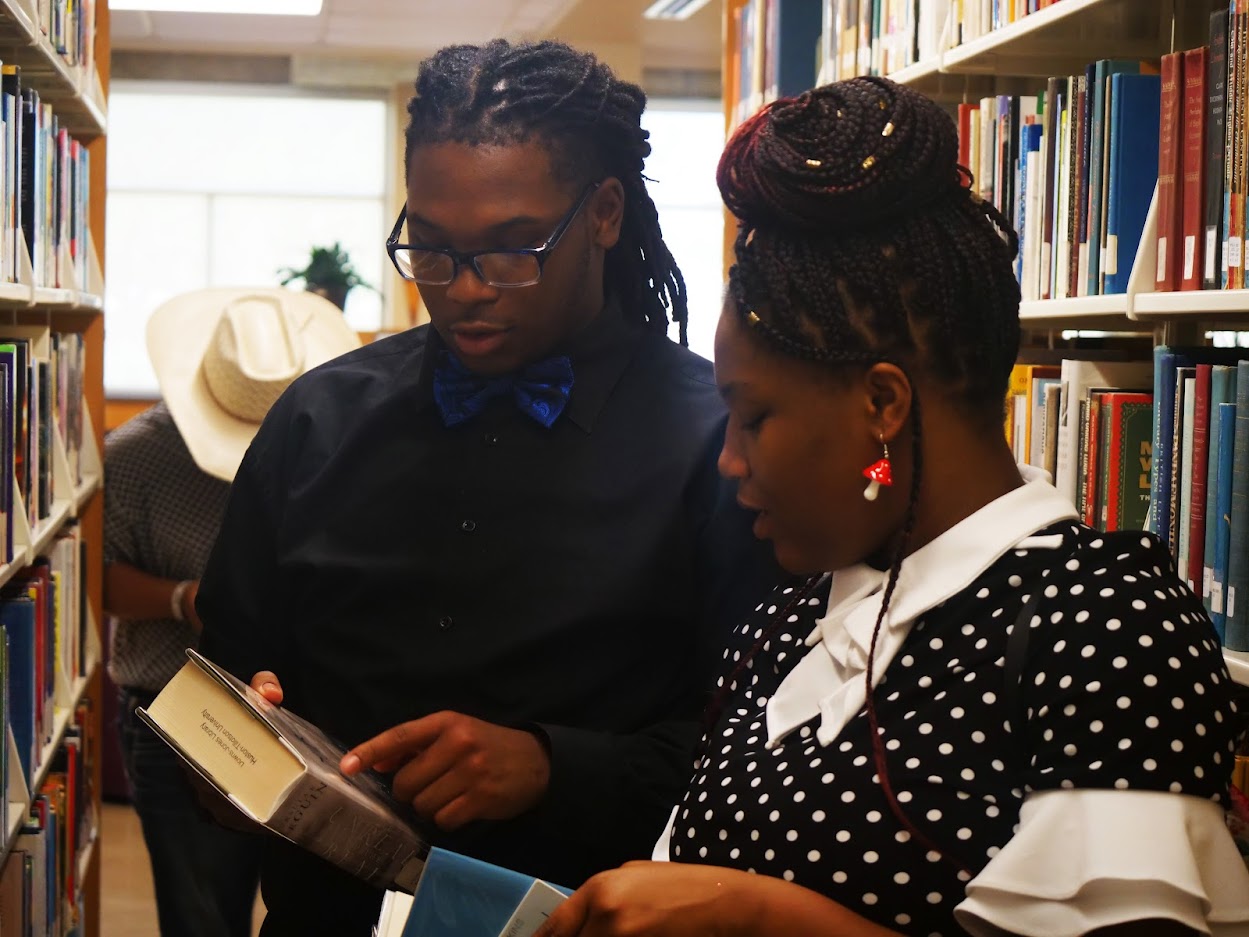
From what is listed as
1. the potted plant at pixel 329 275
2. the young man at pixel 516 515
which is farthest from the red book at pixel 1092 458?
the potted plant at pixel 329 275

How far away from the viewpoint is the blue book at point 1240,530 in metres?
1.47

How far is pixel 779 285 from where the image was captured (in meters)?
1.03

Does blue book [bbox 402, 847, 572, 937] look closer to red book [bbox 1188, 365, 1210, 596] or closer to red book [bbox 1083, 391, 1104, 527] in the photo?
red book [bbox 1188, 365, 1210, 596]

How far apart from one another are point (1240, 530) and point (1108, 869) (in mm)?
765

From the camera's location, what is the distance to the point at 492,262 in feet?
4.37

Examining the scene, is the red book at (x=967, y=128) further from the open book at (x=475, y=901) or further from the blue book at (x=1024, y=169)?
the open book at (x=475, y=901)

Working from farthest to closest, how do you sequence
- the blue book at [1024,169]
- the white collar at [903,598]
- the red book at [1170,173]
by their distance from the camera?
the blue book at [1024,169] → the red book at [1170,173] → the white collar at [903,598]

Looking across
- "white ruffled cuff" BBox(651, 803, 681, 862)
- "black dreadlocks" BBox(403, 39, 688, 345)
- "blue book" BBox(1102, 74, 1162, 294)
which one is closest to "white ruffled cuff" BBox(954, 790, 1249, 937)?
"white ruffled cuff" BBox(651, 803, 681, 862)

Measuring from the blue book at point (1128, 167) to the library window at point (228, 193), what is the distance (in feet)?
22.6

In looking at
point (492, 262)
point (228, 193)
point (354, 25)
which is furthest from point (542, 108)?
point (228, 193)

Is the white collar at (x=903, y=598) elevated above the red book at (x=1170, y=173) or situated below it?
below

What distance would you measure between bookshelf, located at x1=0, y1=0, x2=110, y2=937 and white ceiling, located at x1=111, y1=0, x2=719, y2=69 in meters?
3.93

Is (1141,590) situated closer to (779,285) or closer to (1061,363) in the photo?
(779,285)

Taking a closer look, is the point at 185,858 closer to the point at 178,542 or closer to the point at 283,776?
the point at 178,542
